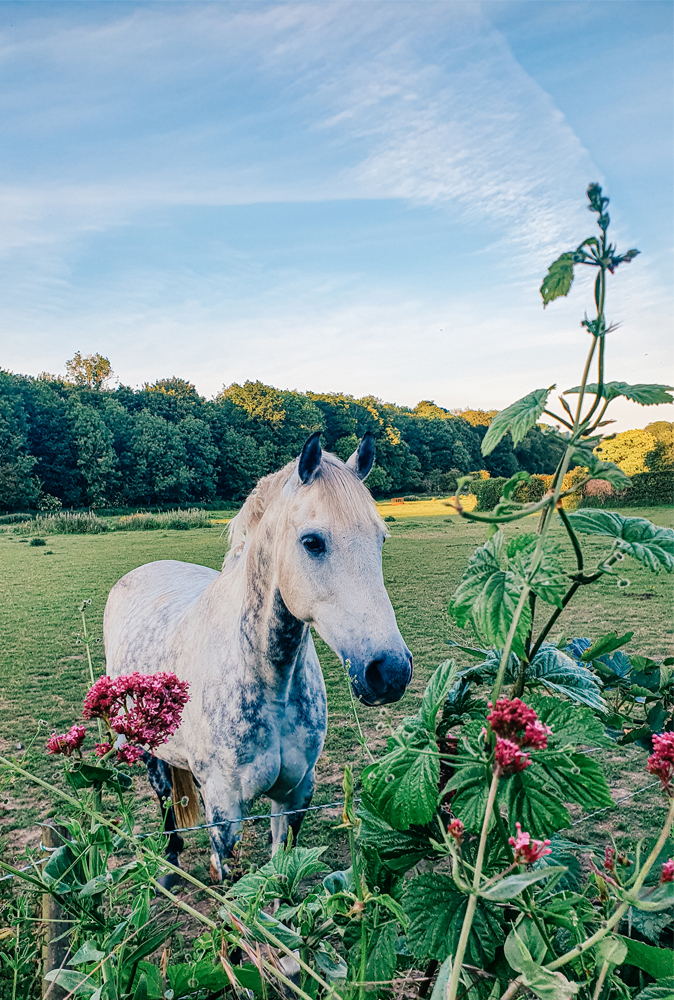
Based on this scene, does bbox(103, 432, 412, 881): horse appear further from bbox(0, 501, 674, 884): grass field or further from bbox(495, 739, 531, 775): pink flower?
bbox(495, 739, 531, 775): pink flower

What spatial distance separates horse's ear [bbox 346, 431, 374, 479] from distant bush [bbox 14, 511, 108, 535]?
9.41 ft

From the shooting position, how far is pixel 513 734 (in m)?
0.24

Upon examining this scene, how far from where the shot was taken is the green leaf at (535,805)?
28cm

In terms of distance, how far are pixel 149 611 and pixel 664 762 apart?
170cm

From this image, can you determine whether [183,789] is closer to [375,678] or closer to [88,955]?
[375,678]

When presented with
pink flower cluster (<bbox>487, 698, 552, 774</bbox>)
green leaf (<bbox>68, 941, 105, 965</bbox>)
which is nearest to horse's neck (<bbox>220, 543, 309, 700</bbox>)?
green leaf (<bbox>68, 941, 105, 965</bbox>)

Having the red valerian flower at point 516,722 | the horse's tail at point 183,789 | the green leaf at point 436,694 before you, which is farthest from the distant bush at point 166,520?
the red valerian flower at point 516,722

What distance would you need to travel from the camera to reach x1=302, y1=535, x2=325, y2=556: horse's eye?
985 mm

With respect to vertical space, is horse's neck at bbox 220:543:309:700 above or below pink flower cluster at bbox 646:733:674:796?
below

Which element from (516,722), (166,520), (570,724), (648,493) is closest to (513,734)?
(516,722)

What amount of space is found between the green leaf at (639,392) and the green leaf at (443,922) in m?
0.33

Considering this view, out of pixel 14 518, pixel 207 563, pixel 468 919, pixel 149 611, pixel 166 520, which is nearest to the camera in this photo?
pixel 468 919

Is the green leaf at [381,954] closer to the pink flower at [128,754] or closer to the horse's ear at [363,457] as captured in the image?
the pink flower at [128,754]

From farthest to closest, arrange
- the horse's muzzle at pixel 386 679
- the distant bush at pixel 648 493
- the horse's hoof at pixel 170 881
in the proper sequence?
1. the distant bush at pixel 648 493
2. the horse's hoof at pixel 170 881
3. the horse's muzzle at pixel 386 679
